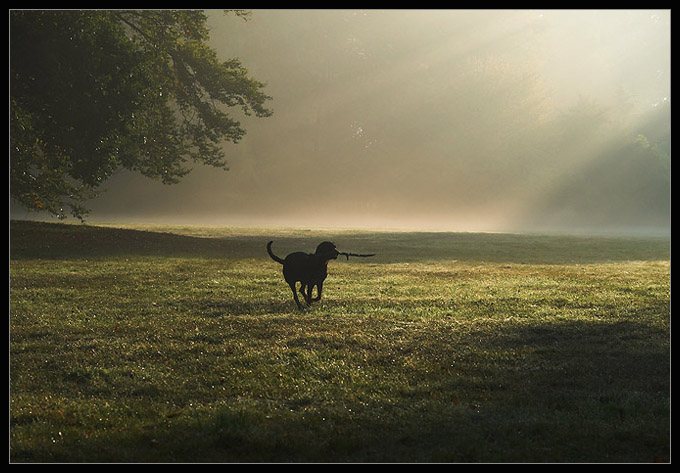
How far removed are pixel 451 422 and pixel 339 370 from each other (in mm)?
2349

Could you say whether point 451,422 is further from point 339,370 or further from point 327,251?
point 327,251

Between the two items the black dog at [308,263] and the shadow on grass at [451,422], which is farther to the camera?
the black dog at [308,263]

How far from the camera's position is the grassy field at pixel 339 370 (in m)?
6.73

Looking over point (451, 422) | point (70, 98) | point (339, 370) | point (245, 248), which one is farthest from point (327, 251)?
point (70, 98)

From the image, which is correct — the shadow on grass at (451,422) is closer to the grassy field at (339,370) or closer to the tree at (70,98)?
the grassy field at (339,370)

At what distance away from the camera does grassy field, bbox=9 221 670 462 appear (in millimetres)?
6730

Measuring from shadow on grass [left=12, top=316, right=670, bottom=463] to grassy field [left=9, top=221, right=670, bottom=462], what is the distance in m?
0.03

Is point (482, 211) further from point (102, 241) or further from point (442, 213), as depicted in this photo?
point (102, 241)

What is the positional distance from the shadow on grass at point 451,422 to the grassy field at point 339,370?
1.0 inches

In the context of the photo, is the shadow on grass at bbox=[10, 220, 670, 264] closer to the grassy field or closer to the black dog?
the grassy field

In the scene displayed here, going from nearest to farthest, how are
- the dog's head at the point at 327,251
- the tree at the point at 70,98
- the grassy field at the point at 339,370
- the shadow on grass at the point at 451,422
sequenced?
the shadow on grass at the point at 451,422
the grassy field at the point at 339,370
the dog's head at the point at 327,251
the tree at the point at 70,98

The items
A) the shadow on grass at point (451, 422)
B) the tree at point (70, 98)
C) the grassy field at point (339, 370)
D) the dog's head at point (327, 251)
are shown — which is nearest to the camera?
the shadow on grass at point (451, 422)

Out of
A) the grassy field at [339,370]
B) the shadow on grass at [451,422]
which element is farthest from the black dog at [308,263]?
the shadow on grass at [451,422]

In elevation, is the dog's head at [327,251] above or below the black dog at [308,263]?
above
